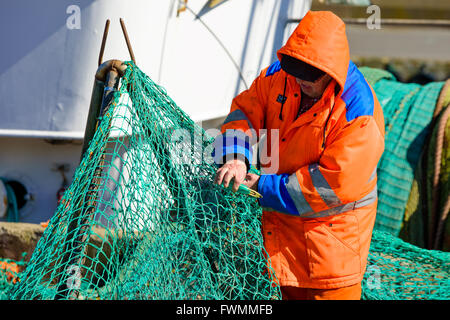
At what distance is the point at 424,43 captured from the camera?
12234mm

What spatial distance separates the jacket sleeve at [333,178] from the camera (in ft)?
7.65

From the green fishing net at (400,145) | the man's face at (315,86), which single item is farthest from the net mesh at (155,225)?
the green fishing net at (400,145)

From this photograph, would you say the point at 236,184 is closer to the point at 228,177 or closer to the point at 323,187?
the point at 228,177

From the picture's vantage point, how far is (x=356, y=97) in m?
2.44

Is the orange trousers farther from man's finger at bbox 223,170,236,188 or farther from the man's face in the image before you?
the man's face

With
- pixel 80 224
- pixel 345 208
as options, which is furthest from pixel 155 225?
pixel 345 208

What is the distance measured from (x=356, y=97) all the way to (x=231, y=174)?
28.2 inches

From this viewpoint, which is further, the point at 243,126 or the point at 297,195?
the point at 243,126

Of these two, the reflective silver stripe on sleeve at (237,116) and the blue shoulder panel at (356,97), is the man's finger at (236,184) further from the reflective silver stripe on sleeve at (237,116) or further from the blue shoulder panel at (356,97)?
the blue shoulder panel at (356,97)

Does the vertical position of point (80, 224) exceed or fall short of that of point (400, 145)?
it falls short

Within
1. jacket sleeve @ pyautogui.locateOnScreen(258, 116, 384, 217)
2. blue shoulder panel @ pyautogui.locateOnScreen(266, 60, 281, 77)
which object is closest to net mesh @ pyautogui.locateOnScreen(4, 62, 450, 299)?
jacket sleeve @ pyautogui.locateOnScreen(258, 116, 384, 217)

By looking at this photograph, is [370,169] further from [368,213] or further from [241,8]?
[241,8]

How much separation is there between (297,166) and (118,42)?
232 cm

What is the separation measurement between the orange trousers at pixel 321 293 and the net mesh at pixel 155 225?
0.13m
